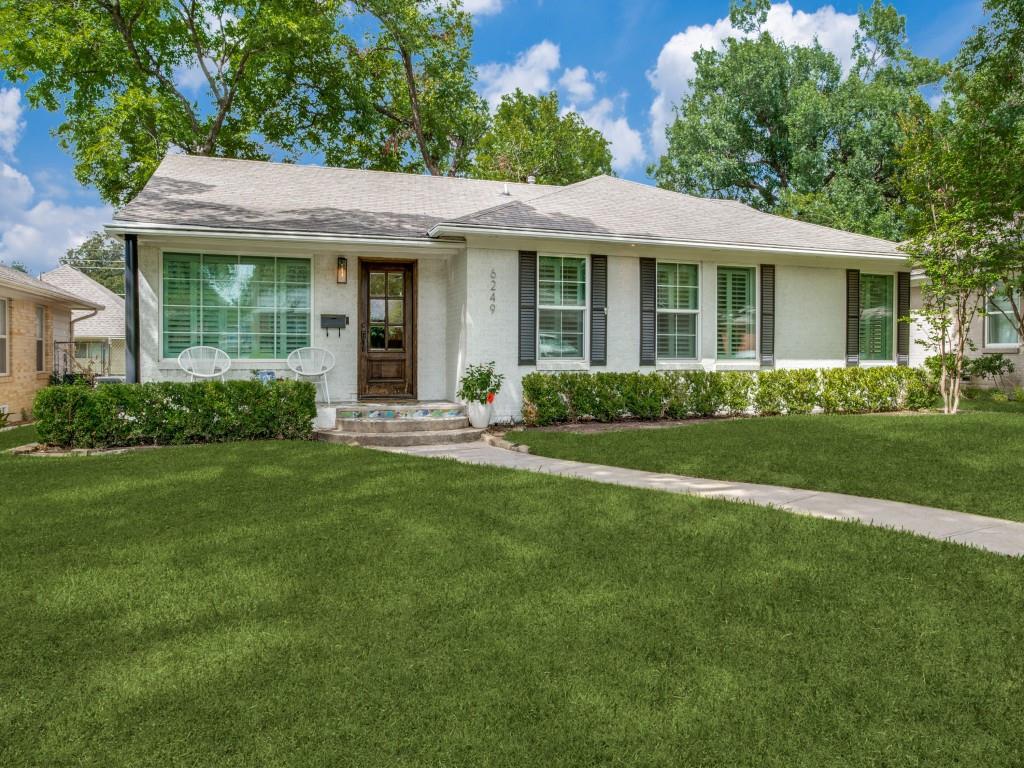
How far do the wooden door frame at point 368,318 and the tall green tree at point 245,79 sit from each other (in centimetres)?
944

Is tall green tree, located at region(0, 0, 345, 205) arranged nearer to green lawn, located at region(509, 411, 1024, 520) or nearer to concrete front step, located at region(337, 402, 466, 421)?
concrete front step, located at region(337, 402, 466, 421)

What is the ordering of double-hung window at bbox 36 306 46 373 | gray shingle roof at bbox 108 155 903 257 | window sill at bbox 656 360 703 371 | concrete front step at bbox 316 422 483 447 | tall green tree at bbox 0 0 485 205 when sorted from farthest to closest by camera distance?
1. tall green tree at bbox 0 0 485 205
2. double-hung window at bbox 36 306 46 373
3. window sill at bbox 656 360 703 371
4. gray shingle roof at bbox 108 155 903 257
5. concrete front step at bbox 316 422 483 447

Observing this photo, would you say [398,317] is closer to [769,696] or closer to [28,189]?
[769,696]

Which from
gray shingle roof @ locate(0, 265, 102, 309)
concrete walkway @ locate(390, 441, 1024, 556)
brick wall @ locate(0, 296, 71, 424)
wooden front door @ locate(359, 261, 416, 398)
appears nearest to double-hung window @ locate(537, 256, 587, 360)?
wooden front door @ locate(359, 261, 416, 398)

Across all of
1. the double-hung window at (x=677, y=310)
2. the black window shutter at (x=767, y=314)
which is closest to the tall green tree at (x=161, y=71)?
the double-hung window at (x=677, y=310)

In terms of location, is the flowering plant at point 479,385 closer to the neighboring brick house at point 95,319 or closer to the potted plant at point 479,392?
the potted plant at point 479,392

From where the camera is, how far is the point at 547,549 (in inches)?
158

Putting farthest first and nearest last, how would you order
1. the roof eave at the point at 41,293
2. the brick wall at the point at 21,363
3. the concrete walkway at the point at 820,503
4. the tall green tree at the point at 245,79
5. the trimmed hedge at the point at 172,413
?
the tall green tree at the point at 245,79
the brick wall at the point at 21,363
the roof eave at the point at 41,293
the trimmed hedge at the point at 172,413
the concrete walkway at the point at 820,503

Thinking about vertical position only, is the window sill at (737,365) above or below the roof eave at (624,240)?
below

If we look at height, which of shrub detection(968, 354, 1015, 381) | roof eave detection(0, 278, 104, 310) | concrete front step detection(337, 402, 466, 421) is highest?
roof eave detection(0, 278, 104, 310)

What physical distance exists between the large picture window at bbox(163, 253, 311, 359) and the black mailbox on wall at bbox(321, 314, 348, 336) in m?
0.26

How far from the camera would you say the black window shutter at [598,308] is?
10.7 metres

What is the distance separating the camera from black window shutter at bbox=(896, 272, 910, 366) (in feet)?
40.9

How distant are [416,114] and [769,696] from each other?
69.9 ft
